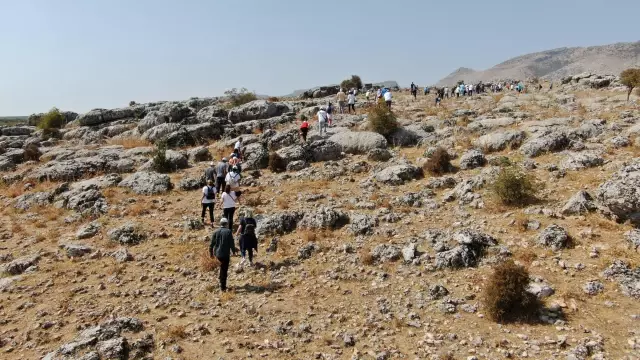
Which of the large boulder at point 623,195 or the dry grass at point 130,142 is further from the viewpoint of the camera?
the dry grass at point 130,142

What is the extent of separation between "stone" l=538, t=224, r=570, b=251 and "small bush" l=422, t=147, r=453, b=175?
7651mm

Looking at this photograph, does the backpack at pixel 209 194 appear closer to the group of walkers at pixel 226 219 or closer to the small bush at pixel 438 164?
the group of walkers at pixel 226 219

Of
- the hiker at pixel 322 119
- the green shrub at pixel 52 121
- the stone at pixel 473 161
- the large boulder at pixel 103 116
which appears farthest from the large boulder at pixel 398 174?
the green shrub at pixel 52 121

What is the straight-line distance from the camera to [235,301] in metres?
11.1

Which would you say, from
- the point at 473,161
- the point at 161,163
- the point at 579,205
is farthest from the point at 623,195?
the point at 161,163

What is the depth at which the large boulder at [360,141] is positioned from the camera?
2395cm

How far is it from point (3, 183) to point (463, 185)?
29.5 metres

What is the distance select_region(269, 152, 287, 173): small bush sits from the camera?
75.0ft

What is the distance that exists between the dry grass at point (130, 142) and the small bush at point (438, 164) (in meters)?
24.5

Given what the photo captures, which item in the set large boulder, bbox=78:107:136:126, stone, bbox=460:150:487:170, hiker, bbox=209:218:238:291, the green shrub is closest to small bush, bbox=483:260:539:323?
hiker, bbox=209:218:238:291

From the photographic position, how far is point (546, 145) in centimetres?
1847

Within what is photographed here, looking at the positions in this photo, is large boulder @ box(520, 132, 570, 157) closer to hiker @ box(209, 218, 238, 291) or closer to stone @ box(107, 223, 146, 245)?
hiker @ box(209, 218, 238, 291)

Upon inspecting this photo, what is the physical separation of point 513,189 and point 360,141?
1159 centimetres

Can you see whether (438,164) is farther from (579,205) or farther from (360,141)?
(579,205)
